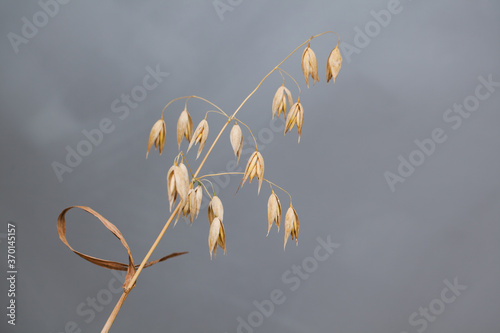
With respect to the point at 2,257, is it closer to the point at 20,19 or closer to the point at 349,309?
the point at 20,19

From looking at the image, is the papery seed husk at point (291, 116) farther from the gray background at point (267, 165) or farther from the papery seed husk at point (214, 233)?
the gray background at point (267, 165)

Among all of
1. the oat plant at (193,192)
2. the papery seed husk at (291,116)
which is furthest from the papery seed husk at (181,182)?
the papery seed husk at (291,116)

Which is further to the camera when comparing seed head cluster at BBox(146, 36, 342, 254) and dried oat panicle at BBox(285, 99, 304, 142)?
dried oat panicle at BBox(285, 99, 304, 142)

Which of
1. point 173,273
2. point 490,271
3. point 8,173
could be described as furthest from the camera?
point 490,271

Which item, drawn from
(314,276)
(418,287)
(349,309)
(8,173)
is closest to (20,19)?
(8,173)

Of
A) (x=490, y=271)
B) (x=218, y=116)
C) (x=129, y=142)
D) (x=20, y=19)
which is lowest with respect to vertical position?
(x=490, y=271)

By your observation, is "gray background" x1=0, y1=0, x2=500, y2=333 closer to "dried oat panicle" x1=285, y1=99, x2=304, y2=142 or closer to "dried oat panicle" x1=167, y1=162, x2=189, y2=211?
"dried oat panicle" x1=285, y1=99, x2=304, y2=142

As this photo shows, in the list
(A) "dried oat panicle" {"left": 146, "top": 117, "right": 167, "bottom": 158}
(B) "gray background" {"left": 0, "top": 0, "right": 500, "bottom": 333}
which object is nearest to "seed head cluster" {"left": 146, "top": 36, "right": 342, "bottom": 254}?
(A) "dried oat panicle" {"left": 146, "top": 117, "right": 167, "bottom": 158}

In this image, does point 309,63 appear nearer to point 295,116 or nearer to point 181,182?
point 295,116
